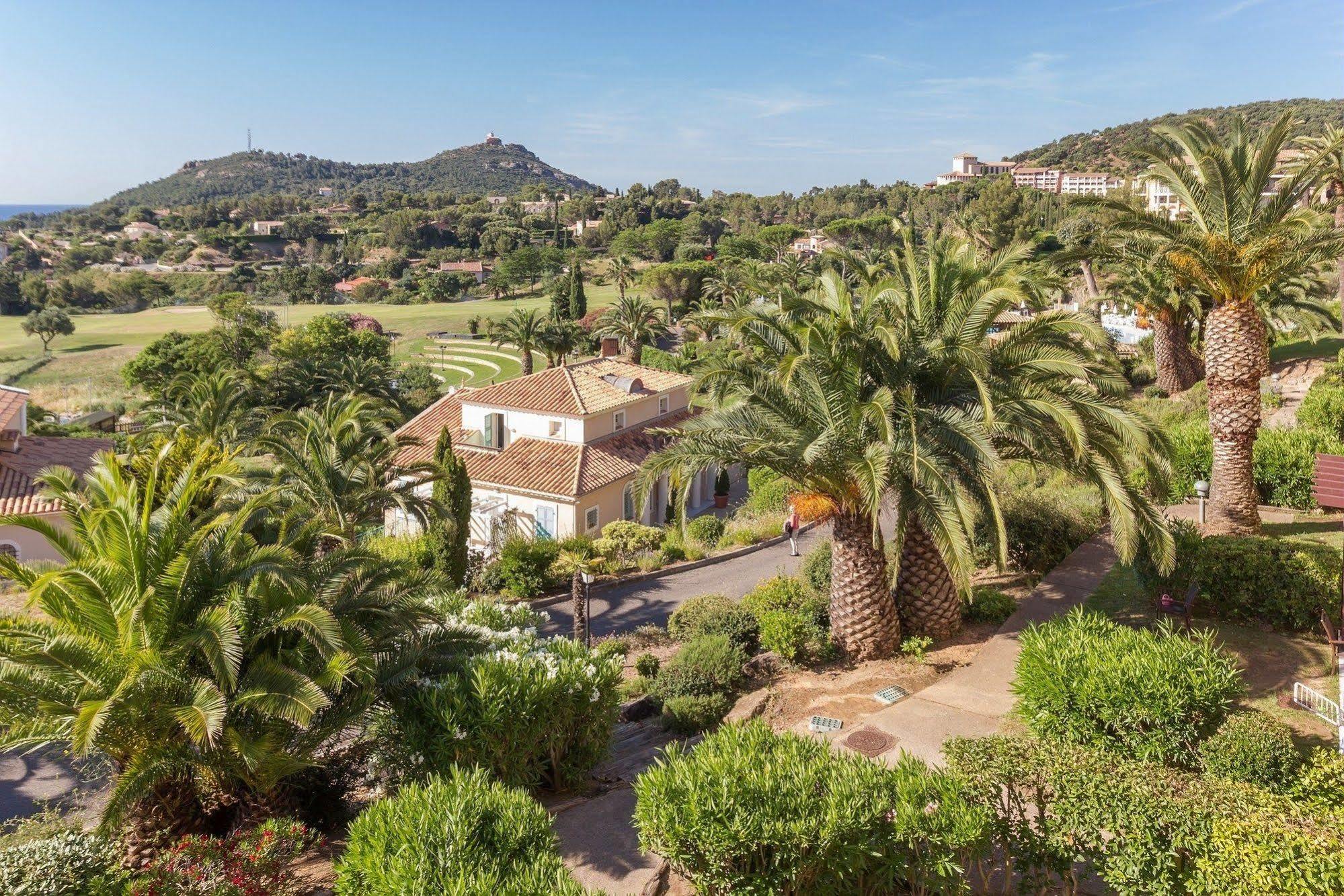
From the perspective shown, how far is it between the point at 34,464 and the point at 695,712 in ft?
80.0

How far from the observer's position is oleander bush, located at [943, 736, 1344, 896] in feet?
18.3

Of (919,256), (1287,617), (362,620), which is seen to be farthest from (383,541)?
(1287,617)

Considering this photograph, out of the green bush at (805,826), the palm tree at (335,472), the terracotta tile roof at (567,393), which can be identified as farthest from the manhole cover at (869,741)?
the terracotta tile roof at (567,393)

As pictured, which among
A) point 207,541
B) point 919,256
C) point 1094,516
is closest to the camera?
point 207,541

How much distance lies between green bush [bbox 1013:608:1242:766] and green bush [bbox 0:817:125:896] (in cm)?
812

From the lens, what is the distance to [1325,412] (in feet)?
63.3

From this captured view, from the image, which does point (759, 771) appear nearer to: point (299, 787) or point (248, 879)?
point (248, 879)

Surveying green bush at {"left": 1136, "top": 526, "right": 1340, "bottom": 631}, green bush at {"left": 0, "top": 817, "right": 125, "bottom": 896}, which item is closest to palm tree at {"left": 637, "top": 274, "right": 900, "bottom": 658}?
green bush at {"left": 1136, "top": 526, "right": 1340, "bottom": 631}

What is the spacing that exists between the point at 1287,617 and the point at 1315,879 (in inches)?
291

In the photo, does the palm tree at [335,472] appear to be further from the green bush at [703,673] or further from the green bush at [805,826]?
the green bush at [805,826]

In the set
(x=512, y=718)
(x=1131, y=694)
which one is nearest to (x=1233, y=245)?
(x=1131, y=694)

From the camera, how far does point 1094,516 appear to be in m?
17.3

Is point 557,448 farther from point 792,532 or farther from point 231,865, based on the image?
point 231,865

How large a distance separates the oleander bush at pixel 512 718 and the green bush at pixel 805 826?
231cm
